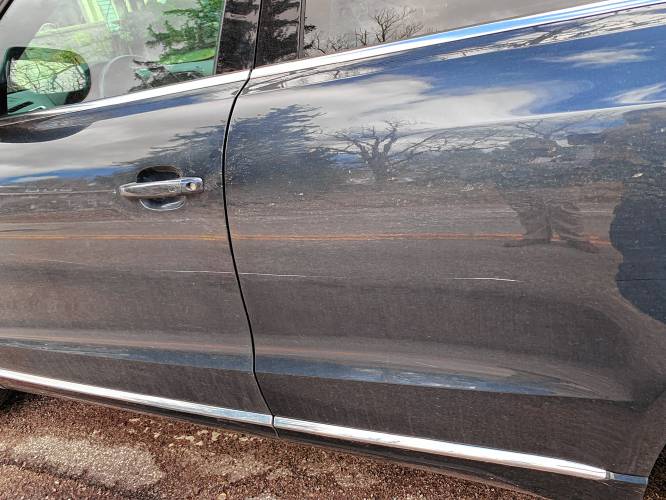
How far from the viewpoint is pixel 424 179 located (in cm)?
116

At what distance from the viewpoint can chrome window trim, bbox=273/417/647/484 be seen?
4.20 feet

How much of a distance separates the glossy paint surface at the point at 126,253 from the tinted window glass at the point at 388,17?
26cm

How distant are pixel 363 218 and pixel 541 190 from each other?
15.3 inches

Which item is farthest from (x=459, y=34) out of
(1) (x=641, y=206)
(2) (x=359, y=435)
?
(2) (x=359, y=435)

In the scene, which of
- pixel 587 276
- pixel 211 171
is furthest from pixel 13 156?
pixel 587 276

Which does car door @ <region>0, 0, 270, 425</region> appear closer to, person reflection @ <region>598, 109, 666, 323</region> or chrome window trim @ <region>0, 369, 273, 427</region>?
chrome window trim @ <region>0, 369, 273, 427</region>

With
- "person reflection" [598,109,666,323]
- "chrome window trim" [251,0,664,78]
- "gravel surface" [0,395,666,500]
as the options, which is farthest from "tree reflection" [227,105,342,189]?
"gravel surface" [0,395,666,500]

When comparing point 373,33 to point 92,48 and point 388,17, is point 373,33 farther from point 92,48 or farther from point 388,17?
point 92,48

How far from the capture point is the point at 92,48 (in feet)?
5.56

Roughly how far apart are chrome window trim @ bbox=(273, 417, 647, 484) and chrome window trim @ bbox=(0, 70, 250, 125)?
986 millimetres

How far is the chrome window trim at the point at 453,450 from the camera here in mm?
1279

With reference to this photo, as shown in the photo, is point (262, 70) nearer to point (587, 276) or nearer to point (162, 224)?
point (162, 224)

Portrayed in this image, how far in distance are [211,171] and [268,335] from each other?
1.54 ft

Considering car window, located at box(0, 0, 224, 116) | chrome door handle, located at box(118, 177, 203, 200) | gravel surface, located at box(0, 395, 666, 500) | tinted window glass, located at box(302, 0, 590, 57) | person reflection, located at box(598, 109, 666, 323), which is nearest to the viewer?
person reflection, located at box(598, 109, 666, 323)
